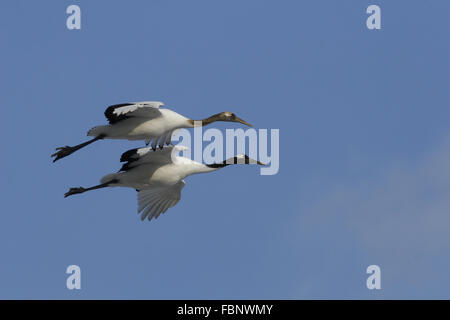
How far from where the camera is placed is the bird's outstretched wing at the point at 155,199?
1644 inches

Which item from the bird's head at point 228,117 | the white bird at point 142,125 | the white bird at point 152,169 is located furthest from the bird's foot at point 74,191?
the bird's head at point 228,117

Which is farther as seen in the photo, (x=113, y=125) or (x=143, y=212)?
(x=143, y=212)

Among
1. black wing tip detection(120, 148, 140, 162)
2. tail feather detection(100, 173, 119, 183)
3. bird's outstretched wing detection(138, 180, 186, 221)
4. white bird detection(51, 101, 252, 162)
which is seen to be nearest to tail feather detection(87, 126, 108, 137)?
white bird detection(51, 101, 252, 162)

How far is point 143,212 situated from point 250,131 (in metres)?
4.02

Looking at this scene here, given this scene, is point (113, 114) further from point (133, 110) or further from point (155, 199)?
point (155, 199)

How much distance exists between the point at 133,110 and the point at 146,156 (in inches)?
103

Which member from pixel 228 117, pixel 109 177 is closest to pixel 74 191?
pixel 109 177

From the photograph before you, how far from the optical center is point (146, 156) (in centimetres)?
3972

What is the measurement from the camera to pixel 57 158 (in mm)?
39656

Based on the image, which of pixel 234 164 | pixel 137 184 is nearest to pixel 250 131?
pixel 234 164

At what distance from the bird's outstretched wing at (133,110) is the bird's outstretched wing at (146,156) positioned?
156 cm

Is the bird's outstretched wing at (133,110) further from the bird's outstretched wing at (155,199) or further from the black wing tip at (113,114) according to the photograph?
the bird's outstretched wing at (155,199)
